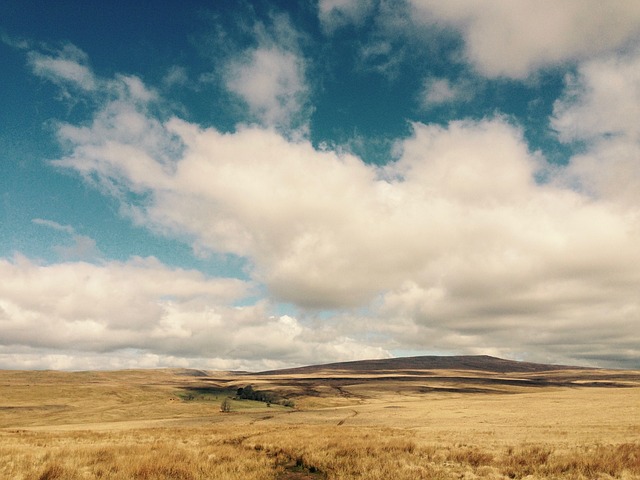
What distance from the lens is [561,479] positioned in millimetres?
16984

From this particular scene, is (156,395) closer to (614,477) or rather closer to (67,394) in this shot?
(67,394)

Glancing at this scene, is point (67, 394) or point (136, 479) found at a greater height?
point (136, 479)

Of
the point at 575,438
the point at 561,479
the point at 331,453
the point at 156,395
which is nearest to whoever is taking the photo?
the point at 561,479

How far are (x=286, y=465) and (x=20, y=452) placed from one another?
51.3 feet

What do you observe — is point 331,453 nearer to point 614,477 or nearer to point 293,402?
point 614,477

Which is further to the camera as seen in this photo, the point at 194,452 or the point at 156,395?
the point at 156,395

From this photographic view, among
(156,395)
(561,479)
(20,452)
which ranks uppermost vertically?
(561,479)

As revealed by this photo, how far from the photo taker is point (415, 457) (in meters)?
22.1

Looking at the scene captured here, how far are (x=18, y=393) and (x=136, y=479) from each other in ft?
628

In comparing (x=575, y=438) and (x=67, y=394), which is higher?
(x=575, y=438)

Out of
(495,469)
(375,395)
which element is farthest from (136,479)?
(375,395)

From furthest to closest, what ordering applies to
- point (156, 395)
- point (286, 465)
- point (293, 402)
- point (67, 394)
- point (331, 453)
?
1. point (156, 395)
2. point (67, 394)
3. point (293, 402)
4. point (331, 453)
5. point (286, 465)

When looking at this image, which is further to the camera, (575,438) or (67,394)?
(67,394)

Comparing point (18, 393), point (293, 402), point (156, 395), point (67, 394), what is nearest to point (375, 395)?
point (293, 402)
